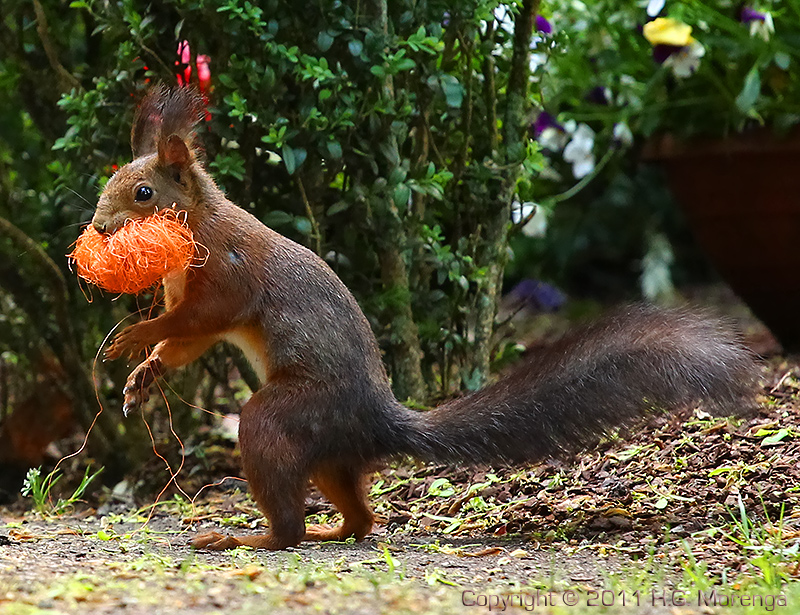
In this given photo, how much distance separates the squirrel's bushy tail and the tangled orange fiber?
967 millimetres

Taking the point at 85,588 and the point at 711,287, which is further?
the point at 711,287

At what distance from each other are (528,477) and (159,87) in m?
2.01

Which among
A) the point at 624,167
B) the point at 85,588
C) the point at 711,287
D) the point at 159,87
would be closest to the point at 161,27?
the point at 159,87

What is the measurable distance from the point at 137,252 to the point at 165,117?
56 centimetres

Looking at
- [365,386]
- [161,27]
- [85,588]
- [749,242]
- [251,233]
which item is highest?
[161,27]

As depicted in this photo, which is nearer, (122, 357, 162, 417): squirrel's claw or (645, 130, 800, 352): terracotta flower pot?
(122, 357, 162, 417): squirrel's claw

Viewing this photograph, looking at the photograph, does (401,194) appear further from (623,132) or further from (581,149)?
(581,149)

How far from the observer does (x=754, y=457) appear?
152 inches

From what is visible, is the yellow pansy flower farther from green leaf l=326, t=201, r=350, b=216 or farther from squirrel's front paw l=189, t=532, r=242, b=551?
squirrel's front paw l=189, t=532, r=242, b=551

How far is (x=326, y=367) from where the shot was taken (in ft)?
11.3

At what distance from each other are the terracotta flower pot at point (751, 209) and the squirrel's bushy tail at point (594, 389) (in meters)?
2.69

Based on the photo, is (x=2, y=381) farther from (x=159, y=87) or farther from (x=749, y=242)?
(x=749, y=242)

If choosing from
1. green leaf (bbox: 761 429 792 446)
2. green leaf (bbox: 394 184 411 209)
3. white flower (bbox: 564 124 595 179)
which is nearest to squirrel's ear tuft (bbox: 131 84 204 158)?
green leaf (bbox: 394 184 411 209)

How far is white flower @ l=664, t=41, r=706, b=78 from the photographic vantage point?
17.8 feet
